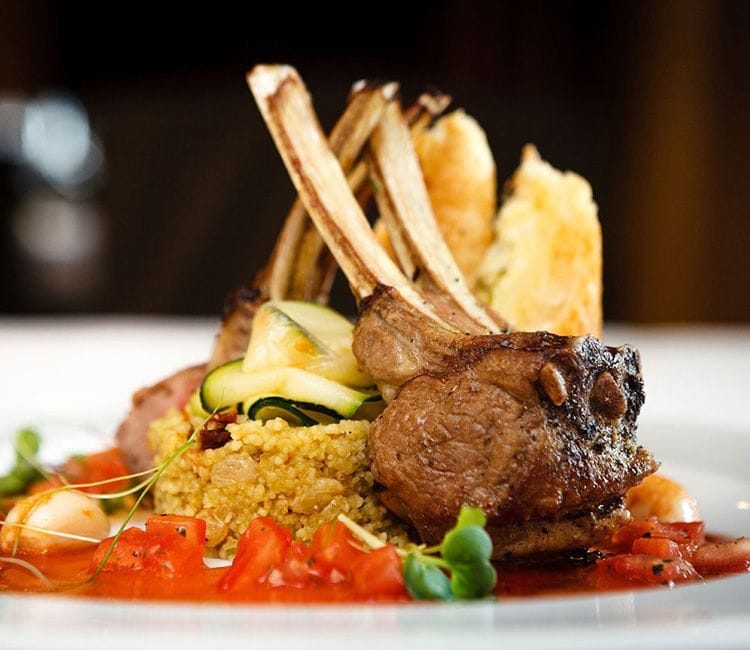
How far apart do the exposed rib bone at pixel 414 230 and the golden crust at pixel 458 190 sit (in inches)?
17.0

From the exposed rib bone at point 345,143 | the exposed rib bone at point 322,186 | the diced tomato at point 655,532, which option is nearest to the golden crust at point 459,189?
the exposed rib bone at point 345,143

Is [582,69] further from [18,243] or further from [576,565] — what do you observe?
[576,565]

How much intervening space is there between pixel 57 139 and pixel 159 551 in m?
8.54

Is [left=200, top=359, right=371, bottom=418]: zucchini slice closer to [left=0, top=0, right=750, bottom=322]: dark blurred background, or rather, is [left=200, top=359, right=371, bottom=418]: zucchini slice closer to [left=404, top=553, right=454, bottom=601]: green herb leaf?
[left=404, top=553, right=454, bottom=601]: green herb leaf

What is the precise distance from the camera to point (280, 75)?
260 cm

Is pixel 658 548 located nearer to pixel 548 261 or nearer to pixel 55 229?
pixel 548 261

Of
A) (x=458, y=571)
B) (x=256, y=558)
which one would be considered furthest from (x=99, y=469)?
(x=458, y=571)

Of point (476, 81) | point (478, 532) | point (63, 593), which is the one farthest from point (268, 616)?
point (476, 81)

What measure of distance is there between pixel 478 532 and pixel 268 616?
415mm

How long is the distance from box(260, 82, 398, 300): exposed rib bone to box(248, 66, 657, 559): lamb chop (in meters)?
0.64

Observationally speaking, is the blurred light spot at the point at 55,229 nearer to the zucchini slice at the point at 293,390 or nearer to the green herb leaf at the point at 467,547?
the zucchini slice at the point at 293,390

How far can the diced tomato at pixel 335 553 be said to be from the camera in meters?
1.79

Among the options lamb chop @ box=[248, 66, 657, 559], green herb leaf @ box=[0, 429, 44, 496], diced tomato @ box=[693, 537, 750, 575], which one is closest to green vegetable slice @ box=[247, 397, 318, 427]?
lamb chop @ box=[248, 66, 657, 559]

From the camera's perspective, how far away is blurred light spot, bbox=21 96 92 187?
9586 mm
